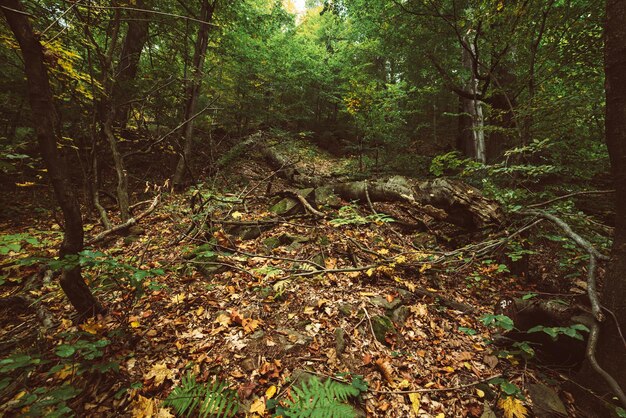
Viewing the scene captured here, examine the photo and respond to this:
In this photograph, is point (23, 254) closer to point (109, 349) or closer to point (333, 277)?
point (109, 349)

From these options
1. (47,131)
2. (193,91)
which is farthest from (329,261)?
(193,91)

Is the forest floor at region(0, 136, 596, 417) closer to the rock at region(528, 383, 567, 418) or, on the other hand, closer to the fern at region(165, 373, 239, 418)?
the rock at region(528, 383, 567, 418)

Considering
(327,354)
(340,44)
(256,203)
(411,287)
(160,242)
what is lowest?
(327,354)

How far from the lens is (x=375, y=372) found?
9.89 ft

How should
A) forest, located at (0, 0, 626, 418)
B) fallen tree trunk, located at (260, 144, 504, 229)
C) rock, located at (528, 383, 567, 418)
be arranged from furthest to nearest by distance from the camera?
fallen tree trunk, located at (260, 144, 504, 229) → rock, located at (528, 383, 567, 418) → forest, located at (0, 0, 626, 418)

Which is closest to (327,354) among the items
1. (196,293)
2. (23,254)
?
(196,293)

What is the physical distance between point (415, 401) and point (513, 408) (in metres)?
0.91

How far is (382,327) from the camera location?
356cm

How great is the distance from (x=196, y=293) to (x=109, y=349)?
1.24 metres

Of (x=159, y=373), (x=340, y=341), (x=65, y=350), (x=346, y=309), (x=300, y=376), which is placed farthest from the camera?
(x=346, y=309)

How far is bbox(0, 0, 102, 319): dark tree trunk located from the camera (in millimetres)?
2297

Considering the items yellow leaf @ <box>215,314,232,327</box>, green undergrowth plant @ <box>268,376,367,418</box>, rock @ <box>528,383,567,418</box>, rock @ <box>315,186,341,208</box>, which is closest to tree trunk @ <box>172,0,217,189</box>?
rock @ <box>315,186,341,208</box>

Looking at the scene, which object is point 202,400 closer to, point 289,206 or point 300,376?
point 300,376

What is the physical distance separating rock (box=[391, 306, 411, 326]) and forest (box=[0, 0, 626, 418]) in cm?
4
